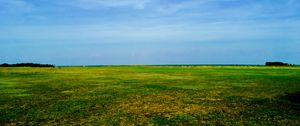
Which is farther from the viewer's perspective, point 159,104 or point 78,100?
point 78,100

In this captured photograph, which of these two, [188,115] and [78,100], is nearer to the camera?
[188,115]

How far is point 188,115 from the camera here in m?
18.4

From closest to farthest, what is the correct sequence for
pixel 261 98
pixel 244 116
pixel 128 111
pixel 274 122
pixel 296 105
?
pixel 274 122, pixel 244 116, pixel 128 111, pixel 296 105, pixel 261 98

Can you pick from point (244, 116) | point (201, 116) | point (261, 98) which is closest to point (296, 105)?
point (261, 98)

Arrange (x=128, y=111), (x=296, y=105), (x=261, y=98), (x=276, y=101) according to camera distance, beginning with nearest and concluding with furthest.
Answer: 1. (x=128, y=111)
2. (x=296, y=105)
3. (x=276, y=101)
4. (x=261, y=98)

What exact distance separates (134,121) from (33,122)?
4252 mm

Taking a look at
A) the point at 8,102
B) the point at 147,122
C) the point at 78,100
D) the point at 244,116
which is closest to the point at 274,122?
the point at 244,116

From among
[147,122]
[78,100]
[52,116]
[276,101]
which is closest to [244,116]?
[147,122]

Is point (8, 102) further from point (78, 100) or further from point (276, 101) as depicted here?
point (276, 101)

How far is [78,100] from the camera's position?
2425 cm

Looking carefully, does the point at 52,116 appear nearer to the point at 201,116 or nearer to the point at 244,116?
the point at 201,116

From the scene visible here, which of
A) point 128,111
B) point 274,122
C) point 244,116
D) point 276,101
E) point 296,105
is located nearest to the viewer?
point 274,122

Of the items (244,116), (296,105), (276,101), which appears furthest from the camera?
(276,101)

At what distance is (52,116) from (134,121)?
404 cm
